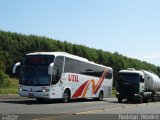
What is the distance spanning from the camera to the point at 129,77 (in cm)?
3750

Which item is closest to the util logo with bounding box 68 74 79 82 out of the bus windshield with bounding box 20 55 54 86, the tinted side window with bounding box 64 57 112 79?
the tinted side window with bounding box 64 57 112 79

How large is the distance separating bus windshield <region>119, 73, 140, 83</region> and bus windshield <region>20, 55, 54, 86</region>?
10835 mm

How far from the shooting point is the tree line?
199 ft

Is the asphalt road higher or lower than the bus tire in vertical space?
lower

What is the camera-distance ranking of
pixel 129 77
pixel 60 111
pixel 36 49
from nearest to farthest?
pixel 60 111 < pixel 129 77 < pixel 36 49

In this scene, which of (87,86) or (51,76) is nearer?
(51,76)

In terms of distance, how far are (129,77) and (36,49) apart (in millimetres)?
32069

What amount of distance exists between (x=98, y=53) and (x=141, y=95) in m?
45.8

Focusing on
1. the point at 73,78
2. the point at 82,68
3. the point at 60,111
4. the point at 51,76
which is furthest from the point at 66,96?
the point at 60,111

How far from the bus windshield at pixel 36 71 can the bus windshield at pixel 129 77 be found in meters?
10.8

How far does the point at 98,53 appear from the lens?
83688 mm

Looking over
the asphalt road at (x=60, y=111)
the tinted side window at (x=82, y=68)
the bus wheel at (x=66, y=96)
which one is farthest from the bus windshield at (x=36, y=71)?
the bus wheel at (x=66, y=96)

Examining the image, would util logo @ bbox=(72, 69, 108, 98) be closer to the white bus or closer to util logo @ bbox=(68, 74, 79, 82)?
the white bus

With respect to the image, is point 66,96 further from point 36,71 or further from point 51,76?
point 36,71
